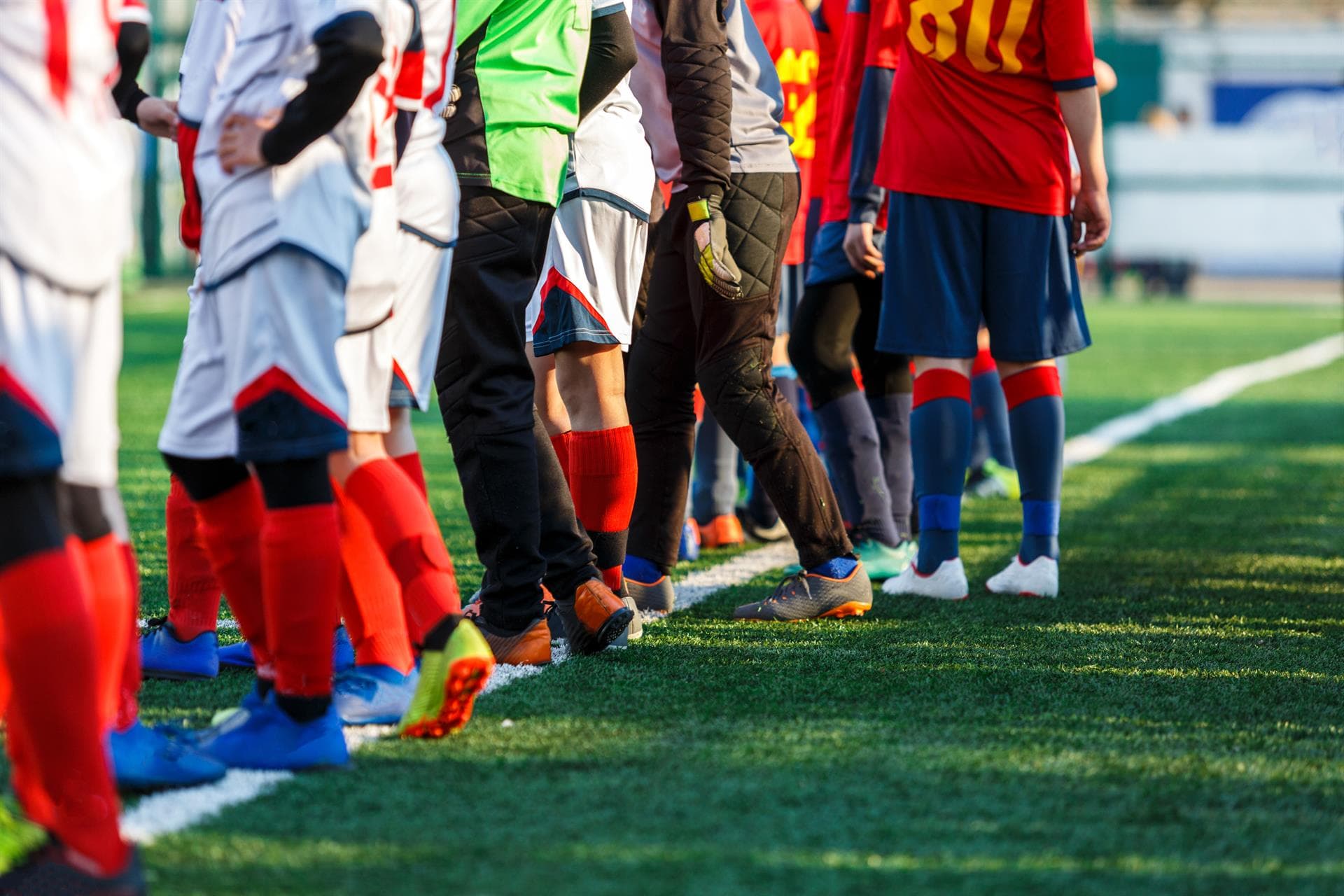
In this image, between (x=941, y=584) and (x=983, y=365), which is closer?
(x=941, y=584)

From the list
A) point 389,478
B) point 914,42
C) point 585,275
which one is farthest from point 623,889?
point 914,42

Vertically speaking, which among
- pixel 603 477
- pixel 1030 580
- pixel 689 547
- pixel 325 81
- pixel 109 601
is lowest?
pixel 689 547

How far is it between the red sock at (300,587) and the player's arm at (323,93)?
61 cm

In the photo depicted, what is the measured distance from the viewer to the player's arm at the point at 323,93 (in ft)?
9.30

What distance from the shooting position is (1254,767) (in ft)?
10.4

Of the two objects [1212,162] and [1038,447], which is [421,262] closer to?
[1038,447]

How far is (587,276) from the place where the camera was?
14.1ft

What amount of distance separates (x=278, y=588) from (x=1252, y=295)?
2958 centimetres

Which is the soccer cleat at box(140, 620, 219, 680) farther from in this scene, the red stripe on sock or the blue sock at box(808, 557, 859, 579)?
the blue sock at box(808, 557, 859, 579)

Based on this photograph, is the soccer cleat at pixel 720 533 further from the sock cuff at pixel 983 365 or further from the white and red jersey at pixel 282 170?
the white and red jersey at pixel 282 170

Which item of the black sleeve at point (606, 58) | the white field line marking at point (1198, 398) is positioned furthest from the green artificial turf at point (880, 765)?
the white field line marking at point (1198, 398)

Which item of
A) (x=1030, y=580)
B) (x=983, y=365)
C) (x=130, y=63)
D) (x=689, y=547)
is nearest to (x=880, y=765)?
(x=130, y=63)

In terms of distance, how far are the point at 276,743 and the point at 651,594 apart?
6.15 ft

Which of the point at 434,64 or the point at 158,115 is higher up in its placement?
the point at 434,64
